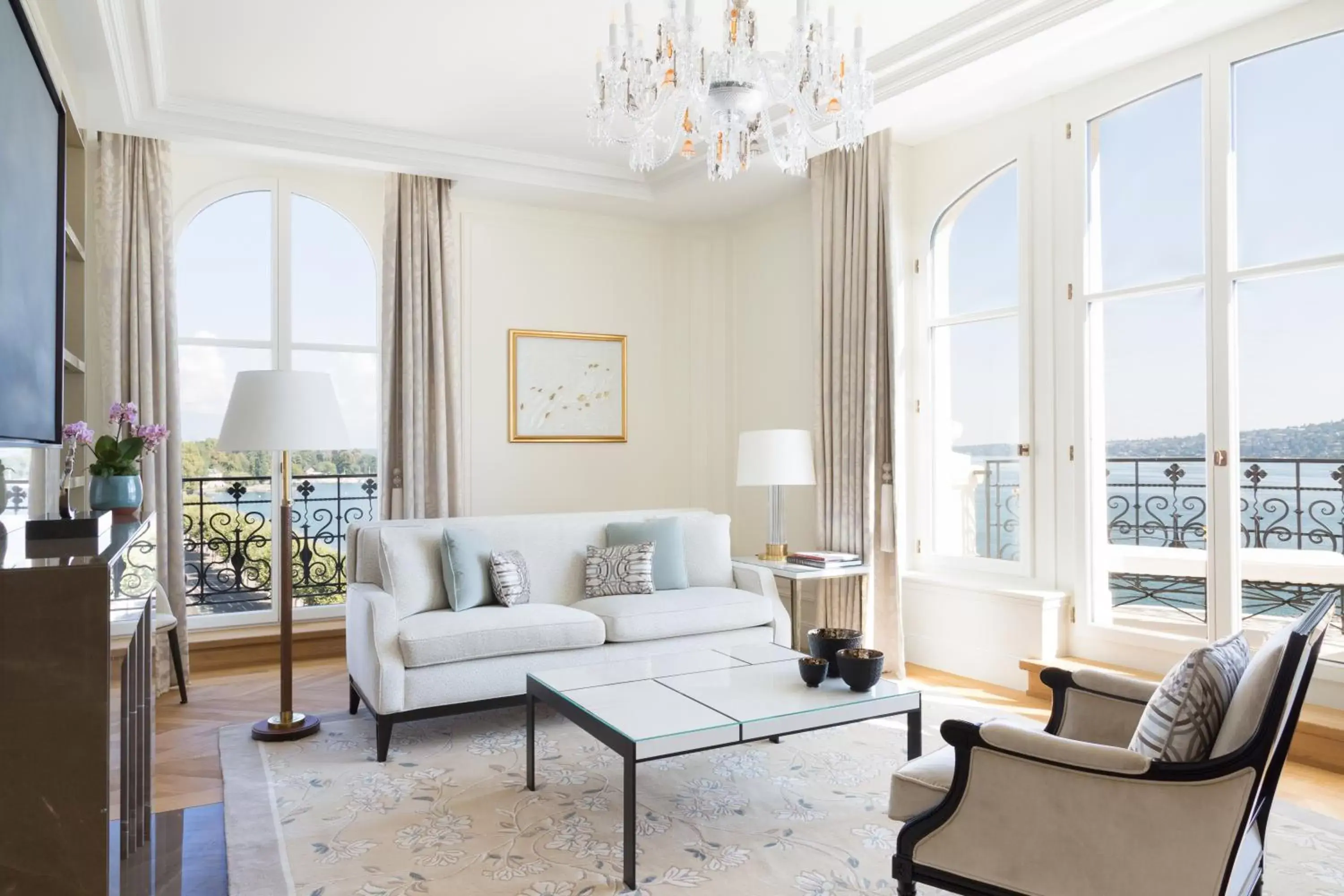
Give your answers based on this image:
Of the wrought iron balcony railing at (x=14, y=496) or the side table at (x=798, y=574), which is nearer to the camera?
the wrought iron balcony railing at (x=14, y=496)

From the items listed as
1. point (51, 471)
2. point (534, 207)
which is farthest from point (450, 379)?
point (51, 471)

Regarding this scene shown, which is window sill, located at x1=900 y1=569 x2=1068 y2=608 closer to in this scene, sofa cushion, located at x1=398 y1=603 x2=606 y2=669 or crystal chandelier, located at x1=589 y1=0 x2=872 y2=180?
sofa cushion, located at x1=398 y1=603 x2=606 y2=669

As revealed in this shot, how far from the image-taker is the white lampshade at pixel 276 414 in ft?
11.6

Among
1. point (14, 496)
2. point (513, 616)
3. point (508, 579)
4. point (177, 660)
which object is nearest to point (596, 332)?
point (508, 579)

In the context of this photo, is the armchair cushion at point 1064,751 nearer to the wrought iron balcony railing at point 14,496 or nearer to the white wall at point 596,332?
the wrought iron balcony railing at point 14,496

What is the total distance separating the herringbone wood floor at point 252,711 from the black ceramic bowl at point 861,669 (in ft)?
4.86

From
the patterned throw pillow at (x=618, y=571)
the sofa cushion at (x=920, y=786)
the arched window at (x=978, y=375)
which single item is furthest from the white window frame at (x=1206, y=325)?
the sofa cushion at (x=920, y=786)

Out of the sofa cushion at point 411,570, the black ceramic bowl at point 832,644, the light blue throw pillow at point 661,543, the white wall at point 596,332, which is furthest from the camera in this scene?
the white wall at point 596,332

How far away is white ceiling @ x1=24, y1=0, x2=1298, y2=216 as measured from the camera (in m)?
3.55

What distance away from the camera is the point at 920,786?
6.68ft

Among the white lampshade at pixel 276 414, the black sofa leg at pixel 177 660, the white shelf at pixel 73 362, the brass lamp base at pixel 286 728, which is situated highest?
the white shelf at pixel 73 362

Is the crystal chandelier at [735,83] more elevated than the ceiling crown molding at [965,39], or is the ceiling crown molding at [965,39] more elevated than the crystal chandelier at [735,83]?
the ceiling crown molding at [965,39]

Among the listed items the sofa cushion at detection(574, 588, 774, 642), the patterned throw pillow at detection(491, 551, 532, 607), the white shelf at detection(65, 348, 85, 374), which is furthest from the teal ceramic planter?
the sofa cushion at detection(574, 588, 774, 642)

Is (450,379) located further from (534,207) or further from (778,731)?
(778,731)
